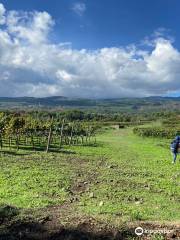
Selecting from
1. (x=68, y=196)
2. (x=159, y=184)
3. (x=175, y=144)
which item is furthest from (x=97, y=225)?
(x=175, y=144)

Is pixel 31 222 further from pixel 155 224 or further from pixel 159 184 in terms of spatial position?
pixel 159 184

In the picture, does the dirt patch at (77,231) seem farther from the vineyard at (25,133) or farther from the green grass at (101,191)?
the vineyard at (25,133)

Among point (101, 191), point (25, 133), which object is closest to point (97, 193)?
point (101, 191)

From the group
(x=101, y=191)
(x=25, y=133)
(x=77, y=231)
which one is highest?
(x=77, y=231)

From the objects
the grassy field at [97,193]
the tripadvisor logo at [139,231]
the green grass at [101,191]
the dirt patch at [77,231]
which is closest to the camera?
the dirt patch at [77,231]

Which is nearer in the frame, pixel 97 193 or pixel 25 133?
pixel 97 193

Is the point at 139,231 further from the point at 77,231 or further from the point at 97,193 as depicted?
the point at 97,193

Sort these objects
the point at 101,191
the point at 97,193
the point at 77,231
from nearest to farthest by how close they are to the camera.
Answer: the point at 77,231
the point at 97,193
the point at 101,191

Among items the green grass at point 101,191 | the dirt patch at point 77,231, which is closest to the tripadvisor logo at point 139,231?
the dirt patch at point 77,231

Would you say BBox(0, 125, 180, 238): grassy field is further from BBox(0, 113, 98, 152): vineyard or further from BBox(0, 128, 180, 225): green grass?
BBox(0, 113, 98, 152): vineyard

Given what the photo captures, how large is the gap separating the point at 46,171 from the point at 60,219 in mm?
12061

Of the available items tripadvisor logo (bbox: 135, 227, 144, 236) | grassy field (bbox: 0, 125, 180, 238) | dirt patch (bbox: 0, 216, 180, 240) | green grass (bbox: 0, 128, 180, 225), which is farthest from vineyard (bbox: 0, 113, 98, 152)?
tripadvisor logo (bbox: 135, 227, 144, 236)

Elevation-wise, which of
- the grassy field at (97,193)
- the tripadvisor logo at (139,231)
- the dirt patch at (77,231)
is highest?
the tripadvisor logo at (139,231)

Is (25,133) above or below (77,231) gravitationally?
below
